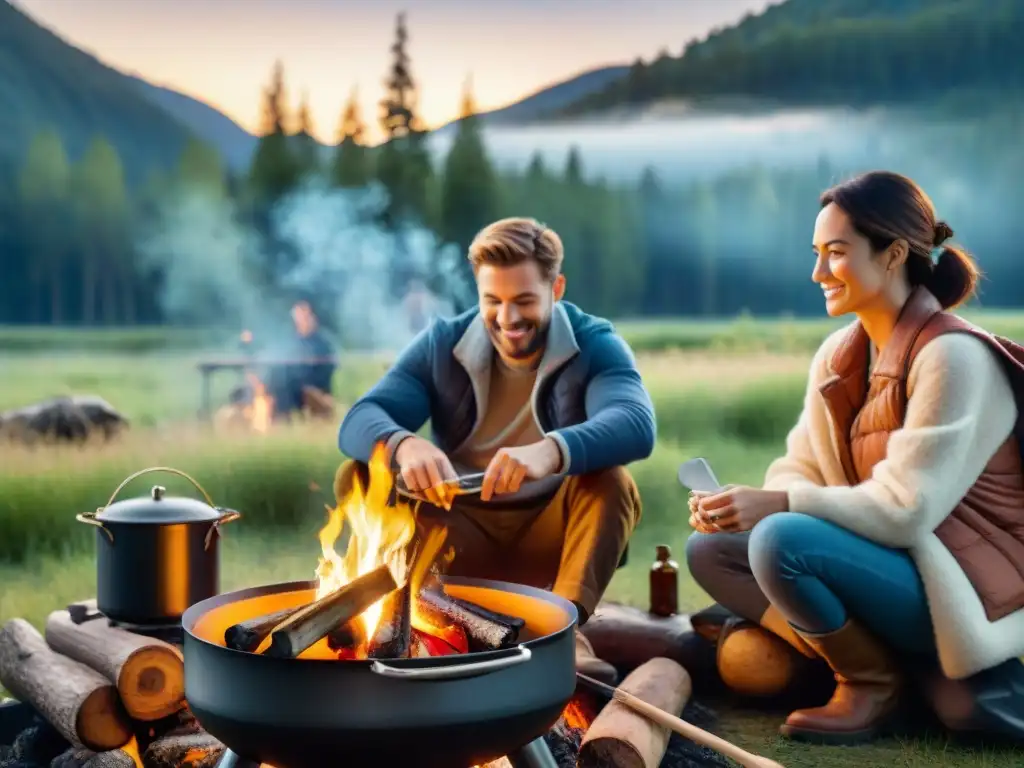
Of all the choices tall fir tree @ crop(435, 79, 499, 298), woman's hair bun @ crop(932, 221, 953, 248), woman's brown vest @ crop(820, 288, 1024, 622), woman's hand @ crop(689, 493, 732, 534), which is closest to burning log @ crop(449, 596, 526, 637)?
woman's hand @ crop(689, 493, 732, 534)

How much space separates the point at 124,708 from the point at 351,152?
3.52 metres

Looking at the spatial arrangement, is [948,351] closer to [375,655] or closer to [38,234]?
[375,655]

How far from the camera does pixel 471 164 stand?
5.68 metres

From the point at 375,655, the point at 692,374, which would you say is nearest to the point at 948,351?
the point at 375,655

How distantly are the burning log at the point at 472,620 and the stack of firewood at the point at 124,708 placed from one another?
56 centimetres

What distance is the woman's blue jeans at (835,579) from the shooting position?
2.59 meters

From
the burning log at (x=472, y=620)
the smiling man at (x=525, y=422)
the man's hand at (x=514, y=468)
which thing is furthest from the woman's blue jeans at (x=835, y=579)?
the burning log at (x=472, y=620)

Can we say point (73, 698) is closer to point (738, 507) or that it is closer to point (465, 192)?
point (738, 507)

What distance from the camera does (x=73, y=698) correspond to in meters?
2.48

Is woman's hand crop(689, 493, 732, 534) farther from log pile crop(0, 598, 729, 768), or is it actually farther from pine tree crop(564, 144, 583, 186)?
pine tree crop(564, 144, 583, 186)

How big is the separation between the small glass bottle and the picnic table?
260cm

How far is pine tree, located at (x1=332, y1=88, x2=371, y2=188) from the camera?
217 inches

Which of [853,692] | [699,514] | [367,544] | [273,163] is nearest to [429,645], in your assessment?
[367,544]

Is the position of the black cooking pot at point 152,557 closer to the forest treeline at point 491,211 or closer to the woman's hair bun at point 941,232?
the woman's hair bun at point 941,232
